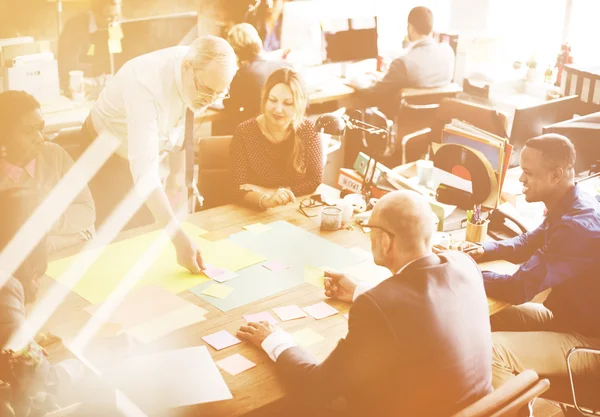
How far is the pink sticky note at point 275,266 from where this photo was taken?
2.49 metres

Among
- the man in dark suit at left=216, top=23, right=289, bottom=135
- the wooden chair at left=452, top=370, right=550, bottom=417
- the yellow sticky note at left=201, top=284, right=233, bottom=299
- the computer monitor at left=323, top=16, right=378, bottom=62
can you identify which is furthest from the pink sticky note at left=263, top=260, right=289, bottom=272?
the computer monitor at left=323, top=16, right=378, bottom=62

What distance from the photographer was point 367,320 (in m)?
1.75

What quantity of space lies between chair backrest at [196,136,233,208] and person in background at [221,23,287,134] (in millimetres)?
1352

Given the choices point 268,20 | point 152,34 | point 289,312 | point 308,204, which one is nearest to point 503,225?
point 308,204

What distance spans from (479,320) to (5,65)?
360 cm

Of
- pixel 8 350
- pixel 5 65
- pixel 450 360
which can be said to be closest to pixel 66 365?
pixel 8 350

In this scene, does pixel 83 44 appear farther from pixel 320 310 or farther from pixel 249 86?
pixel 320 310

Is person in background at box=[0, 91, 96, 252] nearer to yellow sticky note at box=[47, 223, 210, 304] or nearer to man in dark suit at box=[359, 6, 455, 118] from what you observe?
yellow sticky note at box=[47, 223, 210, 304]

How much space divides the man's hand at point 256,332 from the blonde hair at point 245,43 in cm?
290

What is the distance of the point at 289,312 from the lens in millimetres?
2223

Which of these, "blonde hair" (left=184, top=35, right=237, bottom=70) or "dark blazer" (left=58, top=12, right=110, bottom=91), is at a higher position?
"blonde hair" (left=184, top=35, right=237, bottom=70)

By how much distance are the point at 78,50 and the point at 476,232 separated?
352cm

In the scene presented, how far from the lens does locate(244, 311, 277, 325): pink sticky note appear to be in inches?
85.2

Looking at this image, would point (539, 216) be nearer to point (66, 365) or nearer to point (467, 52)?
point (66, 365)
